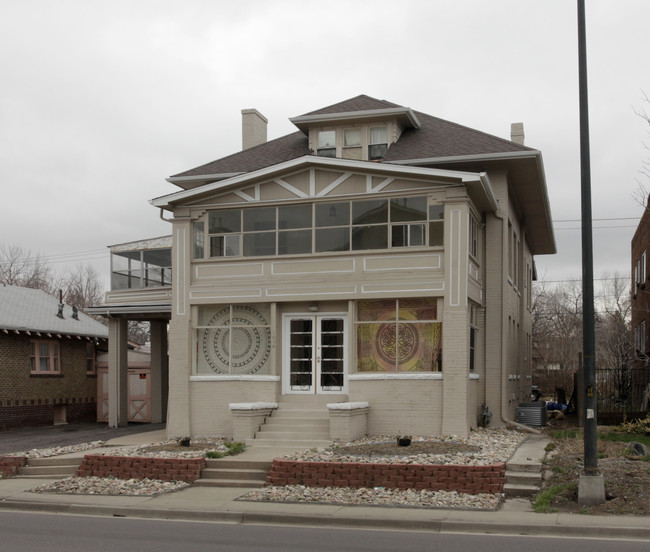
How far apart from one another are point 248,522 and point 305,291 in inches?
307

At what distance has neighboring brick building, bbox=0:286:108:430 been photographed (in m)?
27.0

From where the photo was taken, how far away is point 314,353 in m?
19.2

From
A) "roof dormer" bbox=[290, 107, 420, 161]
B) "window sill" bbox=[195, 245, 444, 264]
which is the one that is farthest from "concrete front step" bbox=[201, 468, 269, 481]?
"roof dormer" bbox=[290, 107, 420, 161]

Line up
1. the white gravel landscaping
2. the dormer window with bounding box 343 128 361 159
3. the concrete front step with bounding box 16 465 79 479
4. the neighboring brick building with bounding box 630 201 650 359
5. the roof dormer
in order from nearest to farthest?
1. the white gravel landscaping
2. the concrete front step with bounding box 16 465 79 479
3. the roof dormer
4. the dormer window with bounding box 343 128 361 159
5. the neighboring brick building with bounding box 630 201 650 359

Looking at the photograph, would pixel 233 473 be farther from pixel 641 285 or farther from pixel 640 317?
pixel 640 317

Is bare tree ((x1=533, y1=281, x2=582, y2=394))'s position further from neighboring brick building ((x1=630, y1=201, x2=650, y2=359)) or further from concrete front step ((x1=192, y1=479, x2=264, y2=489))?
concrete front step ((x1=192, y1=479, x2=264, y2=489))

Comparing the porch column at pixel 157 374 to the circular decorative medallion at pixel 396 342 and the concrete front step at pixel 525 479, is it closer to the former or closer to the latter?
the circular decorative medallion at pixel 396 342

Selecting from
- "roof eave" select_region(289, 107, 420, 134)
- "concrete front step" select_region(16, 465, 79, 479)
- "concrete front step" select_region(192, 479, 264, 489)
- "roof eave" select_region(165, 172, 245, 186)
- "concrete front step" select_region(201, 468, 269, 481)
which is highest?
"roof eave" select_region(289, 107, 420, 134)

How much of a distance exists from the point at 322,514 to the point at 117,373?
1562cm

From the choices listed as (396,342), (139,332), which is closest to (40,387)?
(396,342)

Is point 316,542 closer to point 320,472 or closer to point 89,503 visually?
point 320,472

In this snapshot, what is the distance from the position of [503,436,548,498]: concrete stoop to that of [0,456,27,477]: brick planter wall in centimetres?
976

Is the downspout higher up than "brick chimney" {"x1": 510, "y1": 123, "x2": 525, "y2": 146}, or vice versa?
"brick chimney" {"x1": 510, "y1": 123, "x2": 525, "y2": 146}

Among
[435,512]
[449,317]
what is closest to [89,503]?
[435,512]
